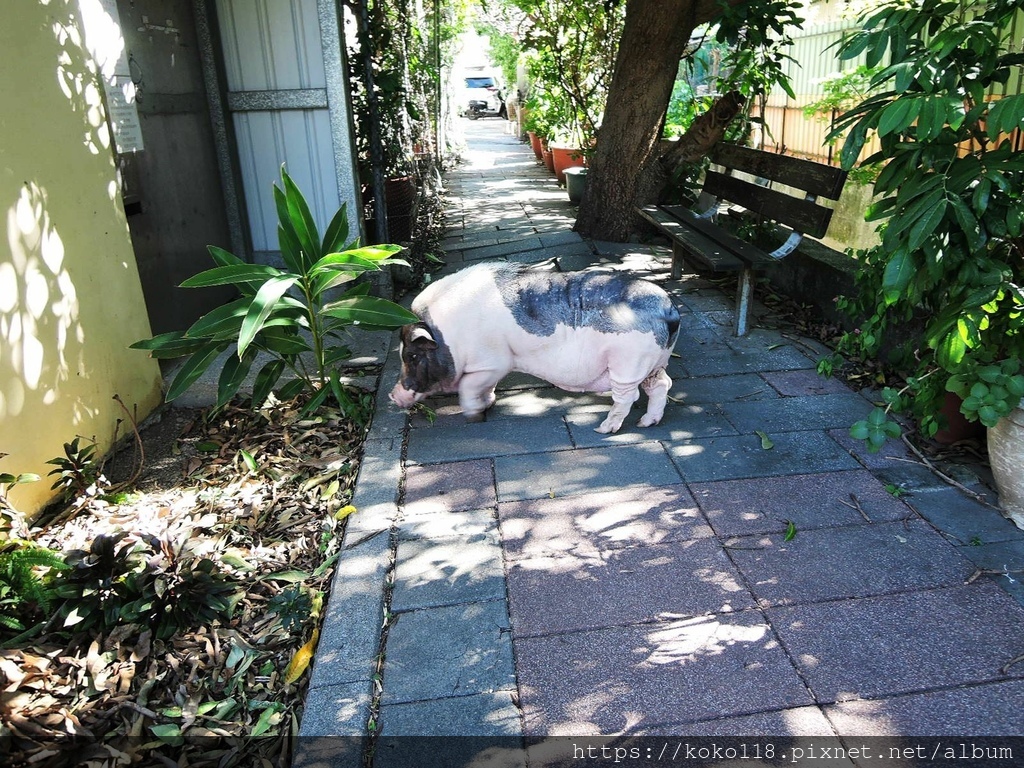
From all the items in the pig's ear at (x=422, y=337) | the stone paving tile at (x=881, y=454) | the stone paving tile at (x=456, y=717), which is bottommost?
the stone paving tile at (x=456, y=717)

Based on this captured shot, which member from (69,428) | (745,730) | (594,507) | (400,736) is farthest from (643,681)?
(69,428)

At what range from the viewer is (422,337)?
3.84 m

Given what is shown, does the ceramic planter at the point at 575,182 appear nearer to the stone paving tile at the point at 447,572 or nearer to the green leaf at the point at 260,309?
the green leaf at the point at 260,309

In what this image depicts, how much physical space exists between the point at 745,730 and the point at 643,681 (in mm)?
338

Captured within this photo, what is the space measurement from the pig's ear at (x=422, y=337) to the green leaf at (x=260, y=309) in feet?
2.20

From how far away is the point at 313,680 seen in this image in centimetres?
247

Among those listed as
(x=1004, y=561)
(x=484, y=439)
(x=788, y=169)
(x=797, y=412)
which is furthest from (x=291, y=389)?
(x=788, y=169)

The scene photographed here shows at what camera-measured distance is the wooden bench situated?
5035mm

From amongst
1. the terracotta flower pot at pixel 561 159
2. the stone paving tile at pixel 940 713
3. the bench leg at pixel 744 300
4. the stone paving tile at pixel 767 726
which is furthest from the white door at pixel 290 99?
the terracotta flower pot at pixel 561 159

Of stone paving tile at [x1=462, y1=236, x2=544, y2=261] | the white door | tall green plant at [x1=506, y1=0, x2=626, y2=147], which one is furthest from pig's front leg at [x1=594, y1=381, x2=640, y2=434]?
tall green plant at [x1=506, y1=0, x2=626, y2=147]

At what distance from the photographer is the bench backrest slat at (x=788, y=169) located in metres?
4.84

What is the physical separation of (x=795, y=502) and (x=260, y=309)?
258 cm

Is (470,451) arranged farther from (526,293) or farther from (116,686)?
(116,686)

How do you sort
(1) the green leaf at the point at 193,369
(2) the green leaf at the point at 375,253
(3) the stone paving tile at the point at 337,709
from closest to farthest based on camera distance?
(3) the stone paving tile at the point at 337,709
(1) the green leaf at the point at 193,369
(2) the green leaf at the point at 375,253
